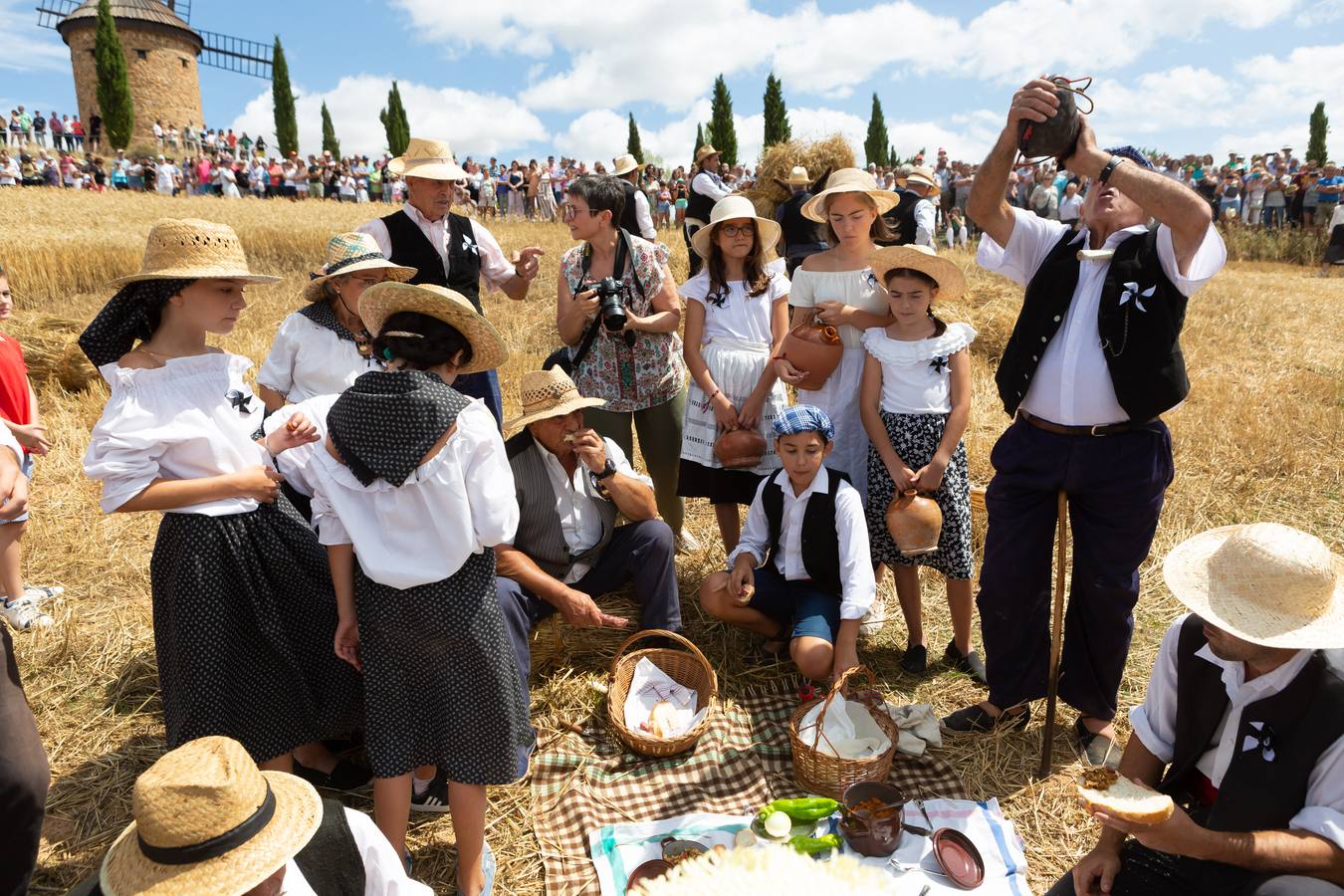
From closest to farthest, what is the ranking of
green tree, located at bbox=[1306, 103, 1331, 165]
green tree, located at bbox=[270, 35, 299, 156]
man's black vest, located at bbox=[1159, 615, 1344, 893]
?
man's black vest, located at bbox=[1159, 615, 1344, 893] < green tree, located at bbox=[1306, 103, 1331, 165] < green tree, located at bbox=[270, 35, 299, 156]

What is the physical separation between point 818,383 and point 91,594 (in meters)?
4.25

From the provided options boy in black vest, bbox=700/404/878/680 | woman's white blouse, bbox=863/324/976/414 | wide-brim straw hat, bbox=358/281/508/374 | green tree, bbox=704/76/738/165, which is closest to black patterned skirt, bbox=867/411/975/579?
woman's white blouse, bbox=863/324/976/414

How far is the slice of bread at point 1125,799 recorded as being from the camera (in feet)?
6.02

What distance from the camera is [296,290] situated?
1382cm

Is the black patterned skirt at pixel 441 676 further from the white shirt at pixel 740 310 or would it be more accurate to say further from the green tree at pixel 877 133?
Answer: the green tree at pixel 877 133

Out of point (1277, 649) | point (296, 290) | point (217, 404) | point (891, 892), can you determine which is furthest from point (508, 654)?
point (296, 290)

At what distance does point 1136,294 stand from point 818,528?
1.59 metres

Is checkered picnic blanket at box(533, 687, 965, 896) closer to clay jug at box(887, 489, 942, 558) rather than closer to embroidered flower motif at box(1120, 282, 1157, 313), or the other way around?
clay jug at box(887, 489, 942, 558)

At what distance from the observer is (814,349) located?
3971 millimetres

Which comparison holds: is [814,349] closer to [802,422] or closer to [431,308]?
[802,422]

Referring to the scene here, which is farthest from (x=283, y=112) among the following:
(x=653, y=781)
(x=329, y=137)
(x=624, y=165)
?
(x=653, y=781)

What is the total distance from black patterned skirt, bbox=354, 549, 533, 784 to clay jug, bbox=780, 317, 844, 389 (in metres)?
2.03

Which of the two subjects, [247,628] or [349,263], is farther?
[349,263]

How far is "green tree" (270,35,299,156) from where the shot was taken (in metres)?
49.1
